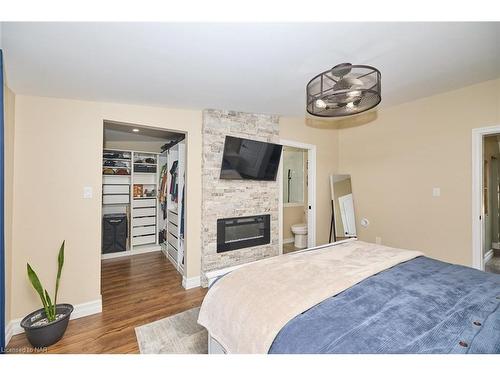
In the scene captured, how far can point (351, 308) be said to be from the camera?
1115 mm

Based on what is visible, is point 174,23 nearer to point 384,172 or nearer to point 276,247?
point 276,247

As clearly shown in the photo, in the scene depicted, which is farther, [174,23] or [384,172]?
[384,172]

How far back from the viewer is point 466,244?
8.52 feet

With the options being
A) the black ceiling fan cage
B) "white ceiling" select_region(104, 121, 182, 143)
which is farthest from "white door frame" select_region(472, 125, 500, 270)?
"white ceiling" select_region(104, 121, 182, 143)

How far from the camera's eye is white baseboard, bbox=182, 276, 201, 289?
111 inches

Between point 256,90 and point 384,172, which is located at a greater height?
point 256,90

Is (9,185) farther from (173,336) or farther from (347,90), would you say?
(347,90)

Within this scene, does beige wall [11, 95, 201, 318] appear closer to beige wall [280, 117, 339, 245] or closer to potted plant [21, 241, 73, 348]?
potted plant [21, 241, 73, 348]

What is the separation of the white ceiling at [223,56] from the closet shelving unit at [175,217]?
1079 mm

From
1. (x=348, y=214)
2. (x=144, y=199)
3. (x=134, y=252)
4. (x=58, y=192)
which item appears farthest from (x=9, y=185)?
(x=348, y=214)

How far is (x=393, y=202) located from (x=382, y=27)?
264 centimetres

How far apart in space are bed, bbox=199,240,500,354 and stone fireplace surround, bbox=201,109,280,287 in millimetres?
1396

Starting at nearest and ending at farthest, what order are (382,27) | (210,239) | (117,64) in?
(382,27) < (117,64) < (210,239)

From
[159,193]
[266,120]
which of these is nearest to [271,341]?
[266,120]
